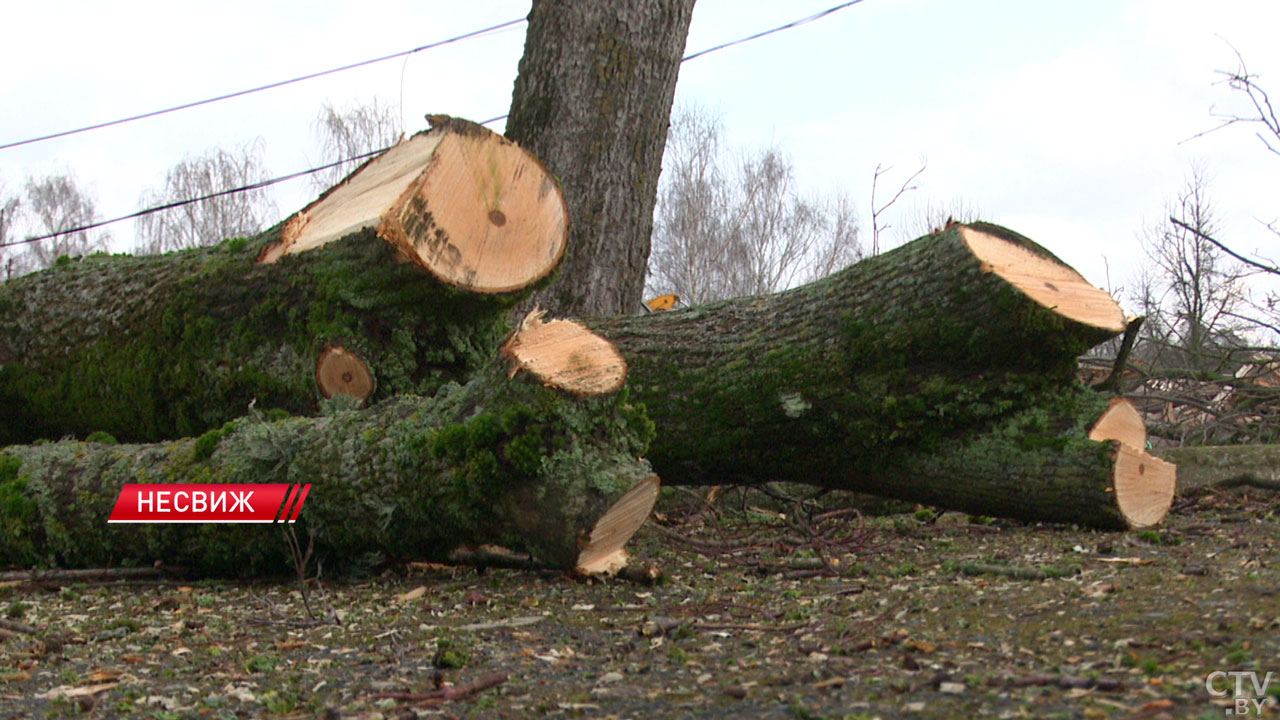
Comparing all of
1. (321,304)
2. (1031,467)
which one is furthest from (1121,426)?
(321,304)

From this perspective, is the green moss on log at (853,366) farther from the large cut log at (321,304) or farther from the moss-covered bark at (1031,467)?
the large cut log at (321,304)

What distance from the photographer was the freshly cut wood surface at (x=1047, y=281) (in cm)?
357

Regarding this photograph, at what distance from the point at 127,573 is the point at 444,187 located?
175 centimetres

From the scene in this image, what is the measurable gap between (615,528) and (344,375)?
1.51 metres

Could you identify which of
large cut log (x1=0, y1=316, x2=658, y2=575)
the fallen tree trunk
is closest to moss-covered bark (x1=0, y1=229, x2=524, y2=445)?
large cut log (x1=0, y1=316, x2=658, y2=575)

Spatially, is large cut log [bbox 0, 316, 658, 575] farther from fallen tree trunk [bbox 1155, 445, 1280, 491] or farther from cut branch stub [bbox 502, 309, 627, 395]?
fallen tree trunk [bbox 1155, 445, 1280, 491]

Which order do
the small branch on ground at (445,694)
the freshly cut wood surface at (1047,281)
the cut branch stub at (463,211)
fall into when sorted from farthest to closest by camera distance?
the cut branch stub at (463,211), the freshly cut wood surface at (1047,281), the small branch on ground at (445,694)

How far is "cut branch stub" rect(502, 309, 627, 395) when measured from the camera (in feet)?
10.1

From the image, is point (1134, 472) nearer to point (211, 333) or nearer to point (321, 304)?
point (321, 304)

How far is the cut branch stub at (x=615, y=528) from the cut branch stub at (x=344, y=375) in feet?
4.46

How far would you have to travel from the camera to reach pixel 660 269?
32.7 metres

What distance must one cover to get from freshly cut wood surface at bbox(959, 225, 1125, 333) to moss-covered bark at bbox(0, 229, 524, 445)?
5.79ft

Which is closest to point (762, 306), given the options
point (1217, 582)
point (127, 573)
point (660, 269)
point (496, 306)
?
point (496, 306)

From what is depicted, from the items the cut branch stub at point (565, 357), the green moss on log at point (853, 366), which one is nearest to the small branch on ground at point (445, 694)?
the cut branch stub at point (565, 357)
